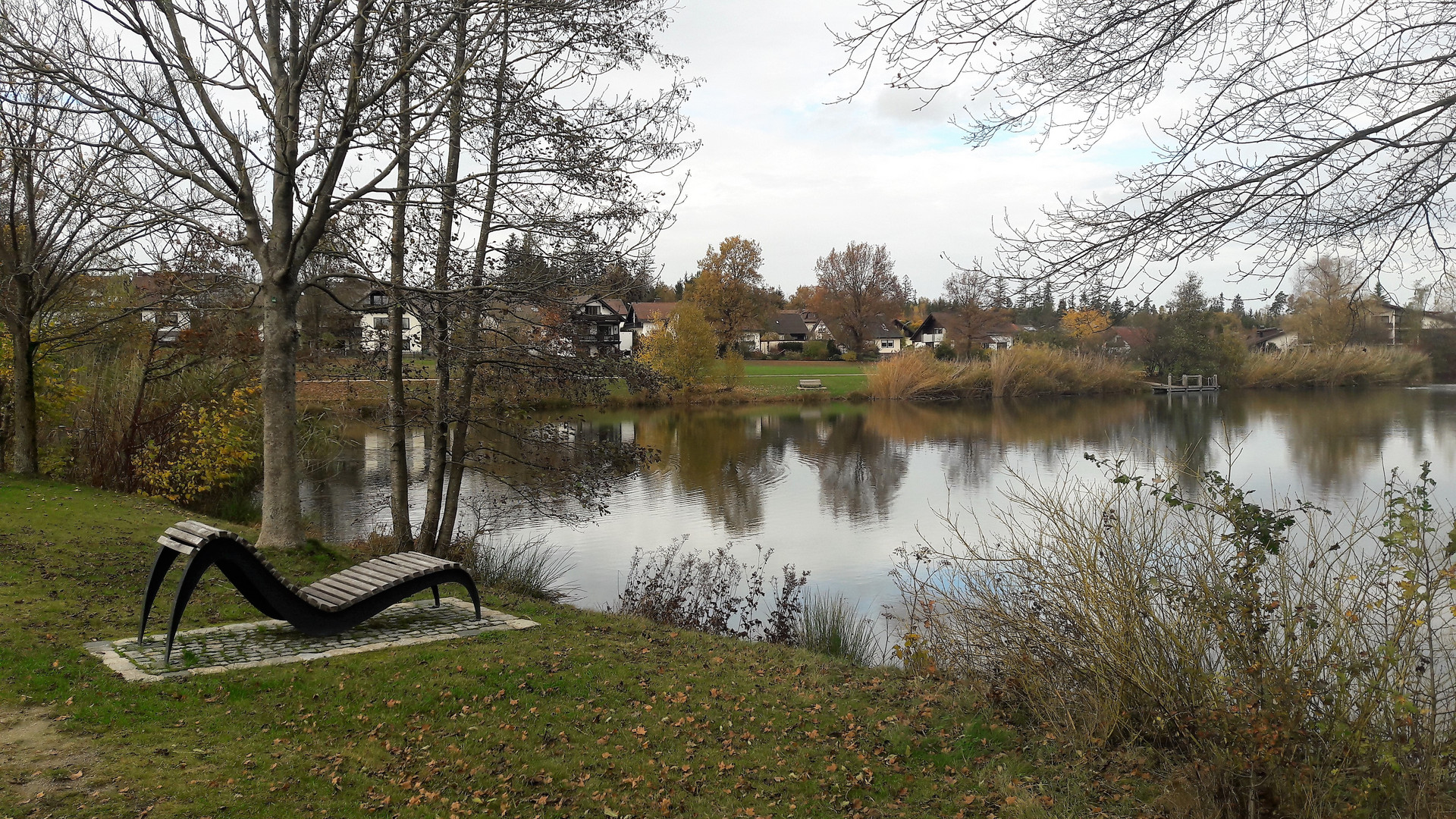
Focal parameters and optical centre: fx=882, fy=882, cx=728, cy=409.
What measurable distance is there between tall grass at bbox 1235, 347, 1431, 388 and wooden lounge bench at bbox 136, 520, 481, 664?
157ft

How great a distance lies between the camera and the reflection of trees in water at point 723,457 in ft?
54.6

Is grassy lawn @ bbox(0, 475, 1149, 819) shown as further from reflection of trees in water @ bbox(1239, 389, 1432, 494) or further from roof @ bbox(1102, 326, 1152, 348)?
roof @ bbox(1102, 326, 1152, 348)

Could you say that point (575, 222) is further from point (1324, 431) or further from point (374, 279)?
point (1324, 431)

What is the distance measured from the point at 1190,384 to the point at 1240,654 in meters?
50.7

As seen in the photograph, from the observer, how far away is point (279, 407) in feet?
28.0

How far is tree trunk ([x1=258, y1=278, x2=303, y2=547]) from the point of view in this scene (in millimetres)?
8477

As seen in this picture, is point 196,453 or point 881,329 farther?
point 881,329

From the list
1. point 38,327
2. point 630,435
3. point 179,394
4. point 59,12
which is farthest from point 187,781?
point 630,435

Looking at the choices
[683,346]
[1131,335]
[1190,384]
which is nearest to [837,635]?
[683,346]

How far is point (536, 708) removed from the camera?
5.21m

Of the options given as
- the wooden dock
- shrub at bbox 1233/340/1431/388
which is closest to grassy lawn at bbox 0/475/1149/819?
the wooden dock

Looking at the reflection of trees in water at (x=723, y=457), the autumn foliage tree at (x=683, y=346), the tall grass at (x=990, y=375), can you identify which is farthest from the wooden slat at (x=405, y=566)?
the tall grass at (x=990, y=375)

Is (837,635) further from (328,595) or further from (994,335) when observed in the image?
(994,335)

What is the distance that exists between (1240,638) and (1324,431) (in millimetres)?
24717
